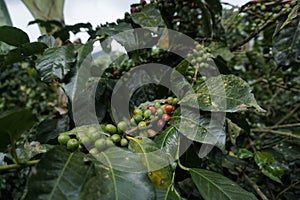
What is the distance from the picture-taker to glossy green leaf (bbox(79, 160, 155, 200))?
44 centimetres

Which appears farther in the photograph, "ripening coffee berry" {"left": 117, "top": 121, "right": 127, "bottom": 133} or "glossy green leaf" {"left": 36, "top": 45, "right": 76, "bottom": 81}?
"glossy green leaf" {"left": 36, "top": 45, "right": 76, "bottom": 81}

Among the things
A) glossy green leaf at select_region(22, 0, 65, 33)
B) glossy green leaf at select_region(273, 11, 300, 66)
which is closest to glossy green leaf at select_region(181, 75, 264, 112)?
glossy green leaf at select_region(273, 11, 300, 66)

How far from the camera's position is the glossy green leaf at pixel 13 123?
0.44 m

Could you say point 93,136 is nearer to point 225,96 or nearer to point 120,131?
point 120,131

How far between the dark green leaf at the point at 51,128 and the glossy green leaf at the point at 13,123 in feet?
1.60

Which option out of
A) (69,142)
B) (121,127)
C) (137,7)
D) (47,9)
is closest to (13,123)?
(69,142)

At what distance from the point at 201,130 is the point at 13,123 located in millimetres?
367

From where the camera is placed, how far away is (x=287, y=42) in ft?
2.99

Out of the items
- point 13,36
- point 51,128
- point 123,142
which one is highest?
point 13,36

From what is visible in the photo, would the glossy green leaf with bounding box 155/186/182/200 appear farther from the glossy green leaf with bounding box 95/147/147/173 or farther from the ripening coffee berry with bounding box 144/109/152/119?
the ripening coffee berry with bounding box 144/109/152/119

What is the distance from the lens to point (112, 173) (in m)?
0.48

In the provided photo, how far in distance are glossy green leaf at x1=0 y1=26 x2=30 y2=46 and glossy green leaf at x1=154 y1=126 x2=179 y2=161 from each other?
1.46 feet

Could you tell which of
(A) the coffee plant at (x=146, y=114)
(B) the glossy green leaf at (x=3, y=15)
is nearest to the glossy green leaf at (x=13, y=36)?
(A) the coffee plant at (x=146, y=114)

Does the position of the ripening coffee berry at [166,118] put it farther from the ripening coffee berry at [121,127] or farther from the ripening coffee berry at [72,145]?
the ripening coffee berry at [72,145]
